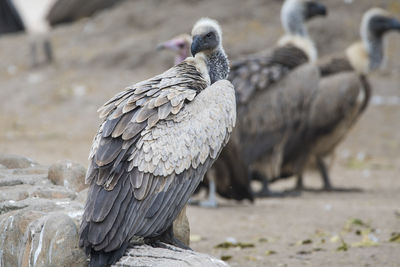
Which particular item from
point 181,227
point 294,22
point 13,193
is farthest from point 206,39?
point 294,22

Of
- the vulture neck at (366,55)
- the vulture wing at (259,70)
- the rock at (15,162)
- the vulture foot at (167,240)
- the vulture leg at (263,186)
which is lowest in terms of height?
the vulture foot at (167,240)

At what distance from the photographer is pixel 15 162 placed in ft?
16.0

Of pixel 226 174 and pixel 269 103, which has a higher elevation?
pixel 269 103

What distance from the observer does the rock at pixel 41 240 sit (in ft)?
11.5

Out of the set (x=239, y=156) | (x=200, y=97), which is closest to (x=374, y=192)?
(x=239, y=156)

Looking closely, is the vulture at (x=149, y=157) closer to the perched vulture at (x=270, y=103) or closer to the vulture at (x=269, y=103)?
the vulture at (x=269, y=103)

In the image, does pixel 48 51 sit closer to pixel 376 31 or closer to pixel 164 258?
pixel 376 31

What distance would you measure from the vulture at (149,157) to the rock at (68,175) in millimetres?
704

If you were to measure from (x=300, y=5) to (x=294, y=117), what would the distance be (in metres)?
2.39

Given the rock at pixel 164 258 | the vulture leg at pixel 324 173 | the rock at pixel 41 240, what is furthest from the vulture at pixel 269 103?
the rock at pixel 164 258

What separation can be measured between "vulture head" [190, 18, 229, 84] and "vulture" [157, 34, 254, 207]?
9.44ft

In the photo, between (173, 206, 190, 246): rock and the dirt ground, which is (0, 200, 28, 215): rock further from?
the dirt ground

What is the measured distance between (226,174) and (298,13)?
3638 millimetres

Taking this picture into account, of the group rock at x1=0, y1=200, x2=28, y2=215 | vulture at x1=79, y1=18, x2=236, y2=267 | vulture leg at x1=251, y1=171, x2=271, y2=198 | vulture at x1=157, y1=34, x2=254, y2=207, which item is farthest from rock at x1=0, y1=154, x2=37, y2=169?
vulture leg at x1=251, y1=171, x2=271, y2=198
